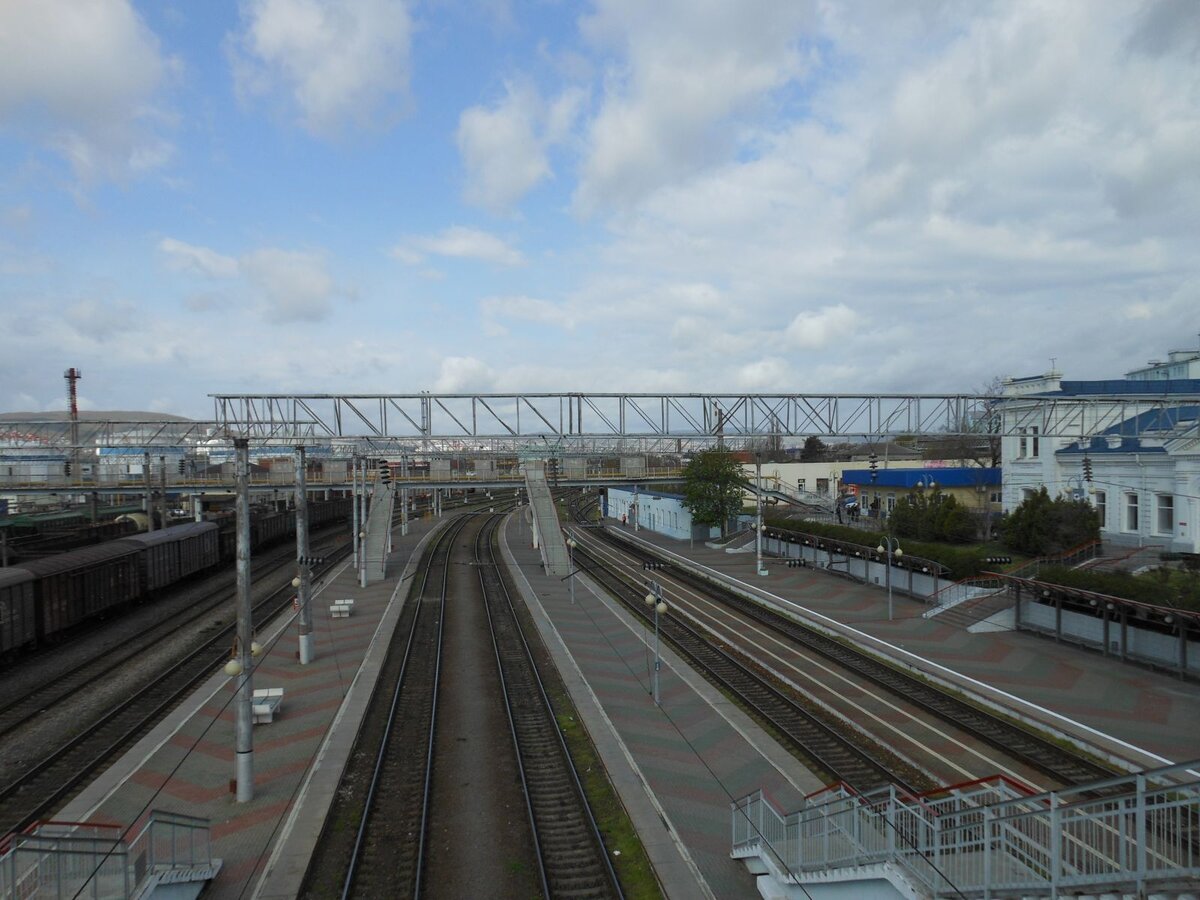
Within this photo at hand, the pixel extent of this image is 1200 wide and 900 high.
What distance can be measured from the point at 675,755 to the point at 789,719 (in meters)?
3.55

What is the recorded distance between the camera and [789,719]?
673 inches

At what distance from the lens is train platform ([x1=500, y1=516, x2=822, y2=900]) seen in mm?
10977

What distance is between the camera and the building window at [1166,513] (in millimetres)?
29891

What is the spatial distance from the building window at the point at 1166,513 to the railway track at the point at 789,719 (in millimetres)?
20313

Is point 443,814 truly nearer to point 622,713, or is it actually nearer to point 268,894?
point 268,894

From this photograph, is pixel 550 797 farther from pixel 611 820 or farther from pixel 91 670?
pixel 91 670

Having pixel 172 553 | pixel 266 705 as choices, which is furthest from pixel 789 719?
pixel 172 553

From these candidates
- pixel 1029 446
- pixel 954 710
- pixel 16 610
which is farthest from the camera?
pixel 1029 446

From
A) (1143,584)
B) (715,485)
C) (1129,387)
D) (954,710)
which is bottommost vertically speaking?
(954,710)

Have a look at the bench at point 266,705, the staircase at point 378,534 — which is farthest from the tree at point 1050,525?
the staircase at point 378,534

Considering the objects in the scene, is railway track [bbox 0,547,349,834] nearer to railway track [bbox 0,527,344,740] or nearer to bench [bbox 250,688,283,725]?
railway track [bbox 0,527,344,740]

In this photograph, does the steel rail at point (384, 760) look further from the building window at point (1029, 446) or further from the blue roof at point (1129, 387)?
the blue roof at point (1129, 387)

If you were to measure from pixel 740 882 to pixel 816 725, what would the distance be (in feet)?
22.5

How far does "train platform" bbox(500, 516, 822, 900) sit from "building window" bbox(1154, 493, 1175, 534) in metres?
22.1
